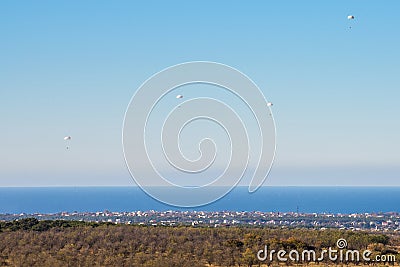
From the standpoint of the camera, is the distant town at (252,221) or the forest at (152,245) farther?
the distant town at (252,221)

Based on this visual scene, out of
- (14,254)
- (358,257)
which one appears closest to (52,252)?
(14,254)

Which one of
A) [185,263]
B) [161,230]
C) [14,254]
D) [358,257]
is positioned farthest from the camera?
[161,230]

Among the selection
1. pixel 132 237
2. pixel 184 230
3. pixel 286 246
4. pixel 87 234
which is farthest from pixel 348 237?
pixel 87 234

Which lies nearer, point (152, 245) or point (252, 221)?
point (152, 245)

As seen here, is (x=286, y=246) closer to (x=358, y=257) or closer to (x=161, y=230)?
(x=358, y=257)

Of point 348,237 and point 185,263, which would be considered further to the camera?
point 348,237

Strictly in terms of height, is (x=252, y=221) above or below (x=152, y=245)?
above

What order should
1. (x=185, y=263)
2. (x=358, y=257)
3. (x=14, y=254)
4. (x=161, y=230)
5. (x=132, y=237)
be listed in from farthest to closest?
(x=161, y=230) → (x=132, y=237) → (x=358, y=257) → (x=14, y=254) → (x=185, y=263)

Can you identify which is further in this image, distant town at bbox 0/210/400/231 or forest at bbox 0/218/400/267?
distant town at bbox 0/210/400/231
